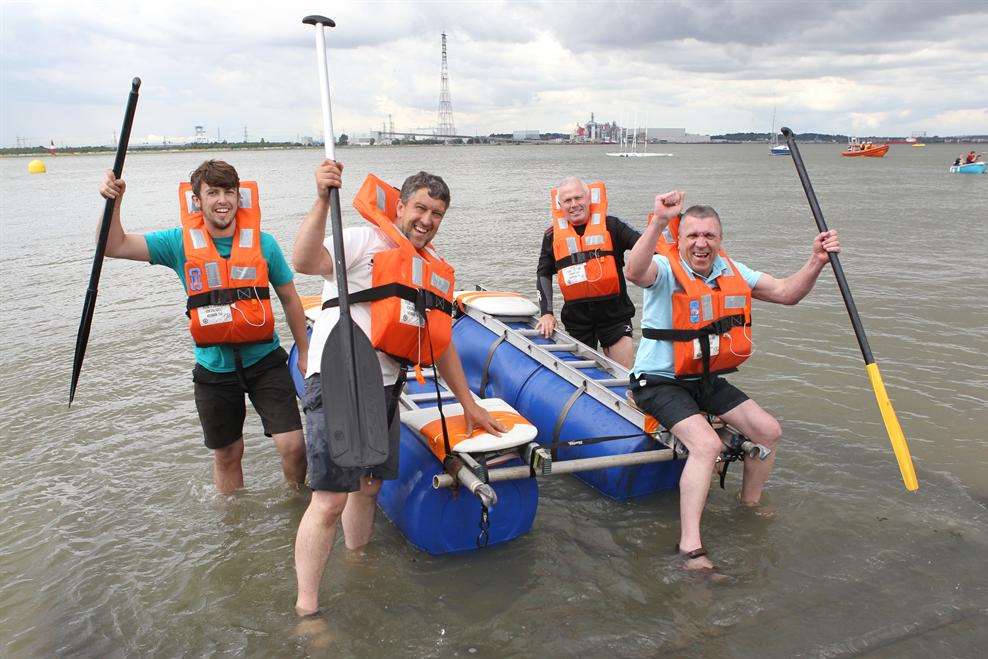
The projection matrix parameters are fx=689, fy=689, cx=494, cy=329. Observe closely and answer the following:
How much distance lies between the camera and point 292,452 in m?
4.25

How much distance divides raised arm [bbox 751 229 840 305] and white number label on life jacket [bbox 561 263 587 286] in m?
1.41

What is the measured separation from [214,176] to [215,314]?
75 cm

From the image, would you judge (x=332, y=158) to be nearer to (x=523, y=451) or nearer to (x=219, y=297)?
(x=219, y=297)

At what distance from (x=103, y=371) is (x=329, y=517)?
17.9 feet

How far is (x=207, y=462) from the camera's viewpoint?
5.30 meters

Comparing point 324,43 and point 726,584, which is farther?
point 726,584

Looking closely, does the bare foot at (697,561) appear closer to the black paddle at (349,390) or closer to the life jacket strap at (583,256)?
the black paddle at (349,390)

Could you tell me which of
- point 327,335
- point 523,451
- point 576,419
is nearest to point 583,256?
point 576,419

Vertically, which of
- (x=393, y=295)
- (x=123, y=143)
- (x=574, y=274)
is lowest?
(x=574, y=274)

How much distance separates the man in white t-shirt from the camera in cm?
285

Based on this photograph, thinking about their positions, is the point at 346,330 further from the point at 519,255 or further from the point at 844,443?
the point at 519,255

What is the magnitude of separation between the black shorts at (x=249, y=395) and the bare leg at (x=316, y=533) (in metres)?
1.07

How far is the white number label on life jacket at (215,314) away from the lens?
3805mm

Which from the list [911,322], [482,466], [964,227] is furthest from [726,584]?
[964,227]
